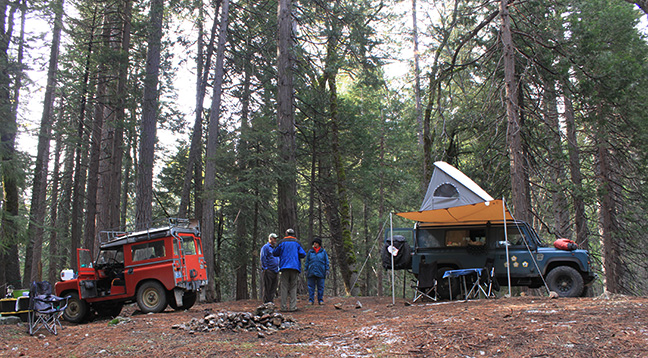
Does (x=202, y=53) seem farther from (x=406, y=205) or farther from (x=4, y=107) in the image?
(x=406, y=205)

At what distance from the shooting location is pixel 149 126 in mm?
14266

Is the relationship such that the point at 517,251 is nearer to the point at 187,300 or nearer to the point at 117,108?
the point at 187,300

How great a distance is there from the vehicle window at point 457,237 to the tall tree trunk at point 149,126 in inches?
353

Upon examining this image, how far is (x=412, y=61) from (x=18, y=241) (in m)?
18.5

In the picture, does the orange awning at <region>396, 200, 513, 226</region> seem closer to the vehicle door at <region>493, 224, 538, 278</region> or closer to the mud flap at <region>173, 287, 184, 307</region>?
the vehicle door at <region>493, 224, 538, 278</region>

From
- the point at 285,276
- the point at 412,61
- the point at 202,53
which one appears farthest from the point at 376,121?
the point at 285,276

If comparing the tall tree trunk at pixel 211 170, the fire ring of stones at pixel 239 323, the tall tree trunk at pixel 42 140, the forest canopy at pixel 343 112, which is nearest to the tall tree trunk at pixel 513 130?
the forest canopy at pixel 343 112

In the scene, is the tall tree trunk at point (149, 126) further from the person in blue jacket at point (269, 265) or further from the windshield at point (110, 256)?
the person in blue jacket at point (269, 265)

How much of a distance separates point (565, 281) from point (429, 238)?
3.04 m

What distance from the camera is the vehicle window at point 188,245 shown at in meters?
10.8

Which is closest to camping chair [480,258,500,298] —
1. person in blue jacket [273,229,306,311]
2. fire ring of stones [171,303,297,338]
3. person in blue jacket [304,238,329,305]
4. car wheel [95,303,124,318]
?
person in blue jacket [304,238,329,305]

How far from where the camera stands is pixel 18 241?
10898 millimetres

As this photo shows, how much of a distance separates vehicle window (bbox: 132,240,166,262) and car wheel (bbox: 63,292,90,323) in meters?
1.55

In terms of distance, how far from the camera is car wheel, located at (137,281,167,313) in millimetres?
10398
